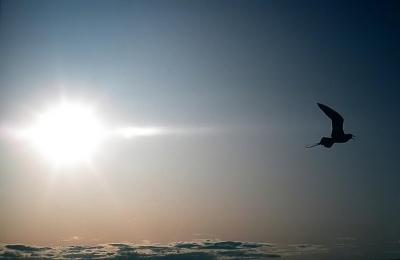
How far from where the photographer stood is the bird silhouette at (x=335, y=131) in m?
146

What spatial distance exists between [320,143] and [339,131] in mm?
1882

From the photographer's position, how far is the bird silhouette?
145625 mm

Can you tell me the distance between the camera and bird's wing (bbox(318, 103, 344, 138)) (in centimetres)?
14550

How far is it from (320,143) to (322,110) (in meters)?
2.75

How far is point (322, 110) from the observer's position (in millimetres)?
145625

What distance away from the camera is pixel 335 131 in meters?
147

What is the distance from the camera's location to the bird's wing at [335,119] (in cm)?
14550

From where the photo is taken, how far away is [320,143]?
14650 cm

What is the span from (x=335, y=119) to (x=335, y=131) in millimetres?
1212

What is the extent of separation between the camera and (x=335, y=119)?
14625 centimetres

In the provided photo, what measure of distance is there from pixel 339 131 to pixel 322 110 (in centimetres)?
259

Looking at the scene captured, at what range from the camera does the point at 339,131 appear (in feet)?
482
